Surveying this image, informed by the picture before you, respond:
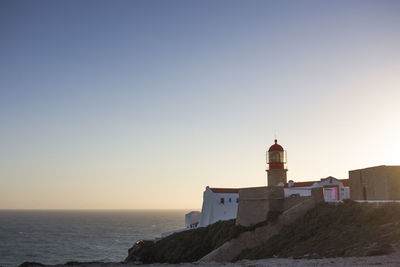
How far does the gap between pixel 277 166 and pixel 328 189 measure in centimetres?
630

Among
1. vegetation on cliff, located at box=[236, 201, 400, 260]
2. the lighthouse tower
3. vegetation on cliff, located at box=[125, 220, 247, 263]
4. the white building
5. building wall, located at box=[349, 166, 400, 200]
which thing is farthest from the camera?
the lighthouse tower

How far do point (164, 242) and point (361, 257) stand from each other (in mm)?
29926

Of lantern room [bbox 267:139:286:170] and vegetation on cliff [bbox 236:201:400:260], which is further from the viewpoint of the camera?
lantern room [bbox 267:139:286:170]

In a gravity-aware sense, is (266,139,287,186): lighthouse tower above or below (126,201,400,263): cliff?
above

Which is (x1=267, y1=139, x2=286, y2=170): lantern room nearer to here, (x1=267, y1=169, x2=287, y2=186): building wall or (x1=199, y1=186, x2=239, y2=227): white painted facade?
(x1=267, y1=169, x2=287, y2=186): building wall

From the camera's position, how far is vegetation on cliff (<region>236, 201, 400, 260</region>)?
16.5m

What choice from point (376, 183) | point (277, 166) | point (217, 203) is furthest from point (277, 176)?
point (376, 183)

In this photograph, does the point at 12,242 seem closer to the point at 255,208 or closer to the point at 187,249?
the point at 187,249

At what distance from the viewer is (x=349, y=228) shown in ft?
66.8

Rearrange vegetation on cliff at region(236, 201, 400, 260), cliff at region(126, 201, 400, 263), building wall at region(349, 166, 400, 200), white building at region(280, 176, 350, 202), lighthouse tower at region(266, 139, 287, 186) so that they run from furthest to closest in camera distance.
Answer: lighthouse tower at region(266, 139, 287, 186) → white building at region(280, 176, 350, 202) → building wall at region(349, 166, 400, 200) → cliff at region(126, 201, 400, 263) → vegetation on cliff at region(236, 201, 400, 260)

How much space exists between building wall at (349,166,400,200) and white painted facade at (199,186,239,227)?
18.7 m

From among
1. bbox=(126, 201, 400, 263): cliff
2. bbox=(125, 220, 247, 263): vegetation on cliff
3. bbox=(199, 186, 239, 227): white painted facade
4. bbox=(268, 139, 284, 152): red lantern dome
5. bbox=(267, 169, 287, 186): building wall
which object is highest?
bbox=(268, 139, 284, 152): red lantern dome

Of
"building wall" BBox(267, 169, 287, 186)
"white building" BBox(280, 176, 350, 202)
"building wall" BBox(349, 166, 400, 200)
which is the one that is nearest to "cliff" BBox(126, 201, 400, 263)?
"building wall" BBox(349, 166, 400, 200)

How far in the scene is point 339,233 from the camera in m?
20.2
